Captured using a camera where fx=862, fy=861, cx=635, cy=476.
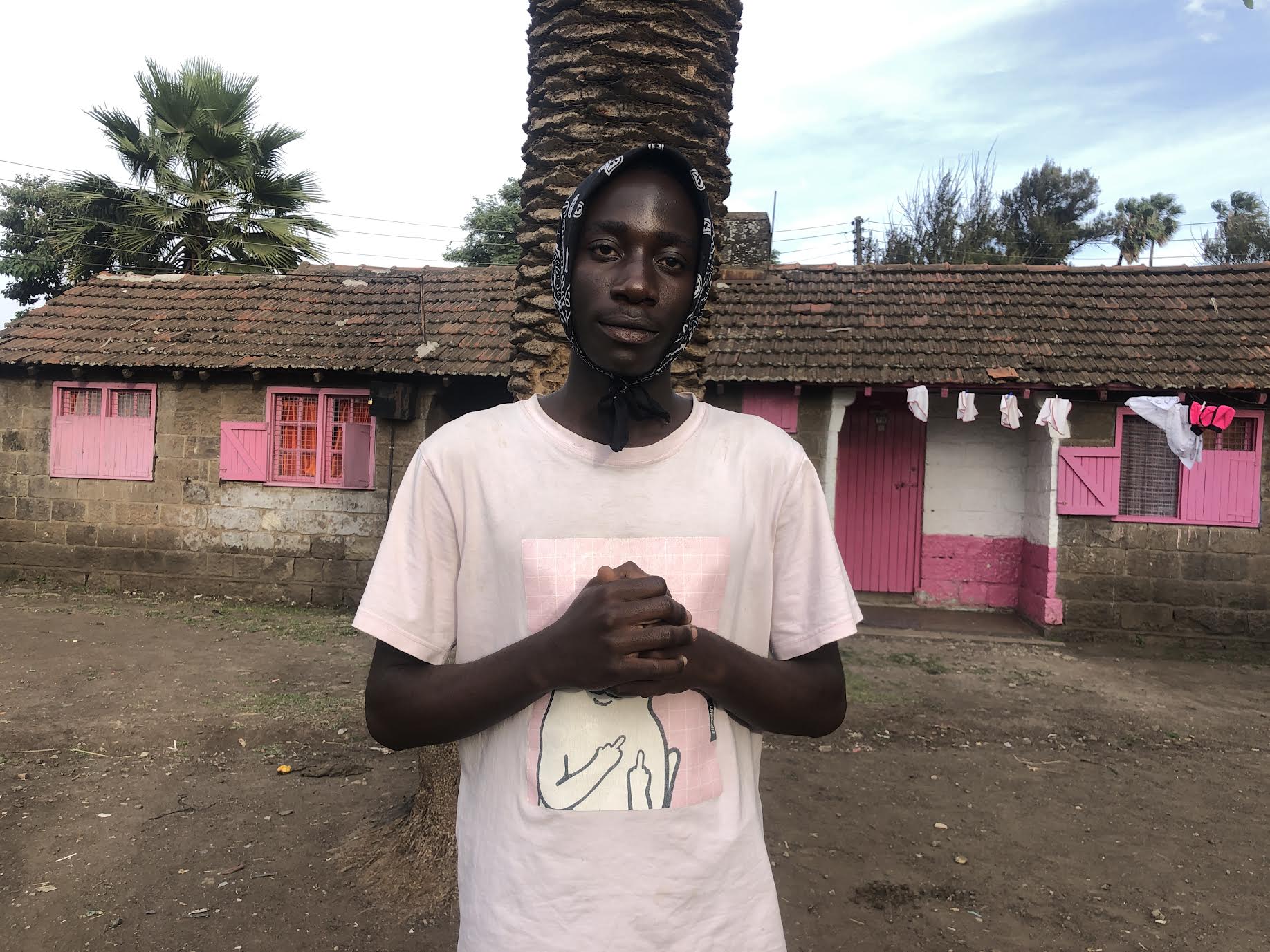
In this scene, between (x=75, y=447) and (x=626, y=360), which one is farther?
(x=75, y=447)

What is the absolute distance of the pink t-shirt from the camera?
3.99 feet

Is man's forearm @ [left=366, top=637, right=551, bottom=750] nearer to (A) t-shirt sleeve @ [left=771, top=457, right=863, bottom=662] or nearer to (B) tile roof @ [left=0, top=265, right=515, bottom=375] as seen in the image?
(A) t-shirt sleeve @ [left=771, top=457, right=863, bottom=662]

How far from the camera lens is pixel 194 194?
1350 centimetres

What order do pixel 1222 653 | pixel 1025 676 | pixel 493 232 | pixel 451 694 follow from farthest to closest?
pixel 493 232 < pixel 1222 653 < pixel 1025 676 < pixel 451 694

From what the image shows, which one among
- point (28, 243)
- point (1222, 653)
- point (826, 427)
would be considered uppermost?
point (28, 243)

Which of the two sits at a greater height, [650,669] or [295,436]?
[295,436]

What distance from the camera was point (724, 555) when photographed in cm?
127

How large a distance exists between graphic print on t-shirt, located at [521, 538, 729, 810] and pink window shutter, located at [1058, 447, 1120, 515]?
9.17 metres

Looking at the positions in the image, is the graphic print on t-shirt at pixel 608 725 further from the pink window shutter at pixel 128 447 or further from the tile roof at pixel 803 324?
the pink window shutter at pixel 128 447

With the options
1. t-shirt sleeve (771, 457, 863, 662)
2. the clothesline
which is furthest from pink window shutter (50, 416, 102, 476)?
t-shirt sleeve (771, 457, 863, 662)

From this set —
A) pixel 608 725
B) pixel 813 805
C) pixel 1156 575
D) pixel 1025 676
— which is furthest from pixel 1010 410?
pixel 608 725

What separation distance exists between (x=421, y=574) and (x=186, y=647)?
26.1 feet

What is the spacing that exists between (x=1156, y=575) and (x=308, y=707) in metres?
8.44

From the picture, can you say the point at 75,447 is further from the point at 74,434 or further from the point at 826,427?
the point at 826,427
